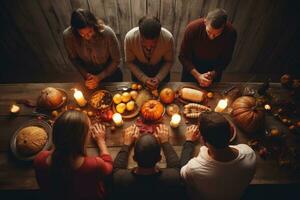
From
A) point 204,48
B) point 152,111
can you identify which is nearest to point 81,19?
point 152,111

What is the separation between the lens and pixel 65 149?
198 cm

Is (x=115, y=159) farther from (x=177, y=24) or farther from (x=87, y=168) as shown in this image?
(x=177, y=24)

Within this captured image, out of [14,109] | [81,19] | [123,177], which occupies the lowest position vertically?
[123,177]

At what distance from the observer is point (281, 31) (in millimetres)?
4508

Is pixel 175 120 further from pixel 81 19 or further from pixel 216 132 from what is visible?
pixel 81 19

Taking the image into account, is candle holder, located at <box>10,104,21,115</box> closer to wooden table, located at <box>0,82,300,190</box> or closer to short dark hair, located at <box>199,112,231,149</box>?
wooden table, located at <box>0,82,300,190</box>

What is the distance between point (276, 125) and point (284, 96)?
0.54 m

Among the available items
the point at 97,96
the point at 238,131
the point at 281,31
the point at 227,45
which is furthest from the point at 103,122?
the point at 281,31

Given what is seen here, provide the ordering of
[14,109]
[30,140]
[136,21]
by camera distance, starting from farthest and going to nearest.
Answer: [136,21], [14,109], [30,140]

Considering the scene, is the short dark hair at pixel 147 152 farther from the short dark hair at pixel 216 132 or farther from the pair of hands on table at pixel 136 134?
the short dark hair at pixel 216 132

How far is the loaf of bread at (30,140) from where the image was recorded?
2395 millimetres

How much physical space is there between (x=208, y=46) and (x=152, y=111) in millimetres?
1468

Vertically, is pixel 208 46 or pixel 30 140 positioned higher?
pixel 208 46

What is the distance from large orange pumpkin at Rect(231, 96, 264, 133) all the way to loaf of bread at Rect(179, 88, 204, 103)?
448mm
